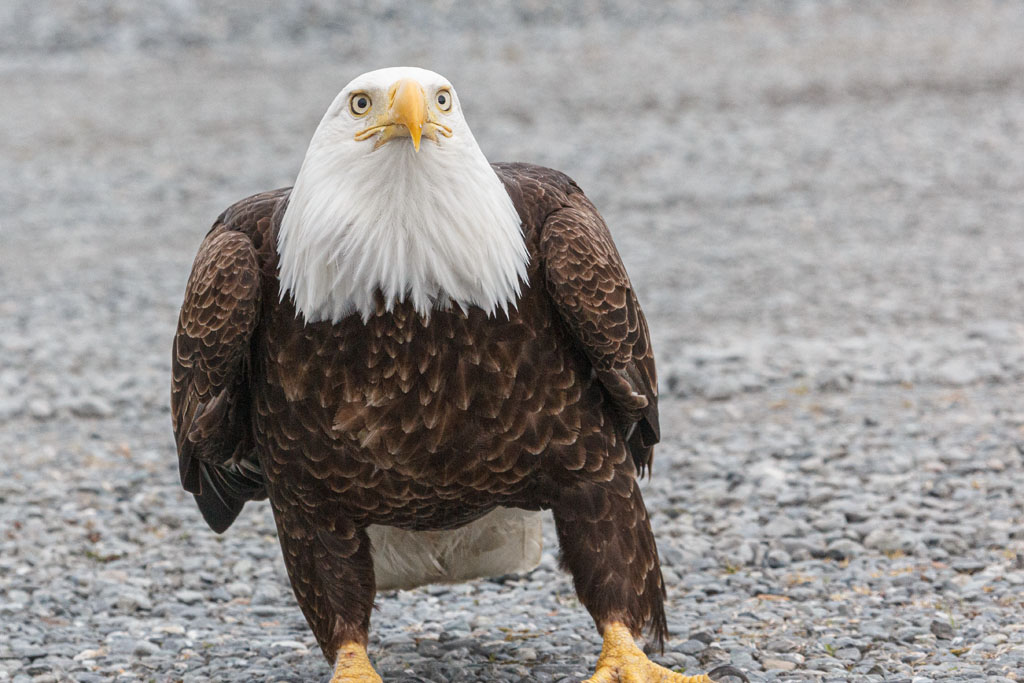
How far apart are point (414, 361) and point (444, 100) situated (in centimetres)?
74

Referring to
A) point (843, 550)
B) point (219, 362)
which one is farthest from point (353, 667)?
point (843, 550)

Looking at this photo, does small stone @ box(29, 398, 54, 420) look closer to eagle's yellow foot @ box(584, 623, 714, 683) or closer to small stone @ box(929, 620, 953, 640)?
eagle's yellow foot @ box(584, 623, 714, 683)

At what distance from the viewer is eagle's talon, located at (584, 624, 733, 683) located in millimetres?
4012

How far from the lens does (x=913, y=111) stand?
13711 mm

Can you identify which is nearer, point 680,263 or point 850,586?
point 850,586

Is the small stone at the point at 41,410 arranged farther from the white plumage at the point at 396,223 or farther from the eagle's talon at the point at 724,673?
the eagle's talon at the point at 724,673

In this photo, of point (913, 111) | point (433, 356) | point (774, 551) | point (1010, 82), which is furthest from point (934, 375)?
point (1010, 82)

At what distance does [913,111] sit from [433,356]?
11.2 m

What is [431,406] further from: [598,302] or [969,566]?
[969,566]

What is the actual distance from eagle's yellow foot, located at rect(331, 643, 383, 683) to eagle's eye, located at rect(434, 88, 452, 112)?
5.70 feet

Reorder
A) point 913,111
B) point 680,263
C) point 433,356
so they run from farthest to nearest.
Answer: point 913,111
point 680,263
point 433,356

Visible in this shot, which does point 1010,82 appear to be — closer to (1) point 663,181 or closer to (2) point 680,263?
(1) point 663,181

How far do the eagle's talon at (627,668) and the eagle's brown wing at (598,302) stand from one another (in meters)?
0.68

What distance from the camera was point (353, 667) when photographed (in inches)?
162
